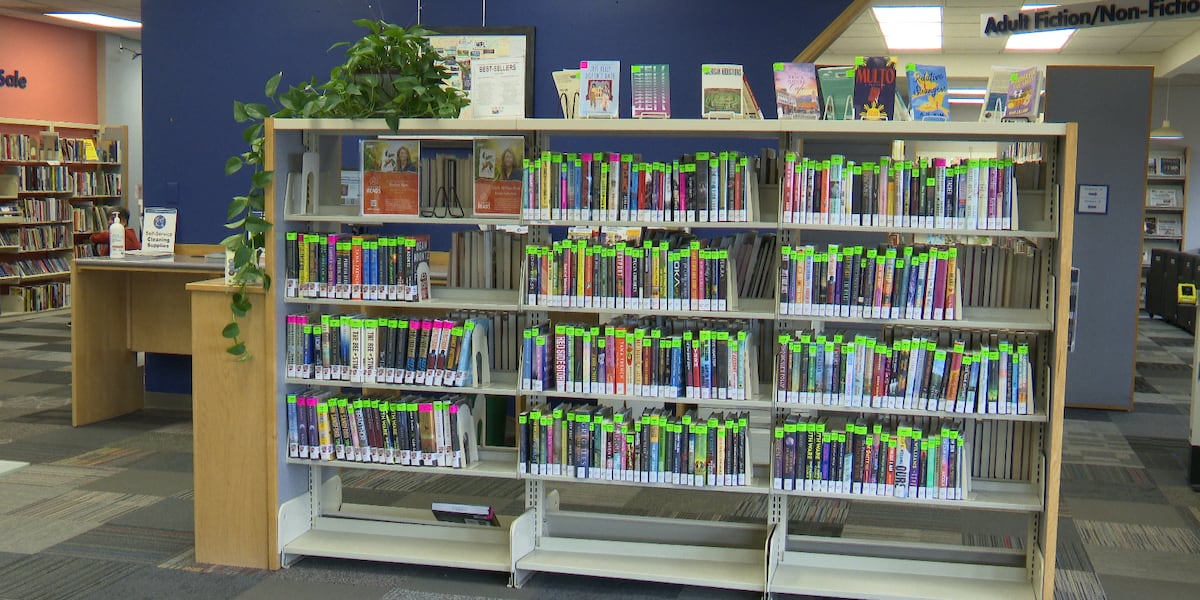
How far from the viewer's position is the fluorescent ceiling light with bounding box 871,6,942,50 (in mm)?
10625

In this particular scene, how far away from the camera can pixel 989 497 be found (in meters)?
3.62

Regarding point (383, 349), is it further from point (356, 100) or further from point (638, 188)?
point (638, 188)

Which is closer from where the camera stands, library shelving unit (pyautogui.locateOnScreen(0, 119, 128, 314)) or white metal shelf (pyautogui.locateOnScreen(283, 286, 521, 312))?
white metal shelf (pyautogui.locateOnScreen(283, 286, 521, 312))

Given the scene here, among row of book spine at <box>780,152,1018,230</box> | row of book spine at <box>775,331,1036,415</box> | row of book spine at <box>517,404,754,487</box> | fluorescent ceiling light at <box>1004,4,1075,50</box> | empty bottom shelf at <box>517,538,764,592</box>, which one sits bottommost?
empty bottom shelf at <box>517,538,764,592</box>

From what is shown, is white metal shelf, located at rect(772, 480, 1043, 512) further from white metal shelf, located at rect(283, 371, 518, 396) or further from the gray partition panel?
the gray partition panel

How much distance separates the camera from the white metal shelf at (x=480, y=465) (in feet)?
12.8

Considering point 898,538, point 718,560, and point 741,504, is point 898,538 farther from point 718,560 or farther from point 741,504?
point 718,560

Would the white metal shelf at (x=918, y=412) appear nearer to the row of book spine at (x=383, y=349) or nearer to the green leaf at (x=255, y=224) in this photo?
the row of book spine at (x=383, y=349)

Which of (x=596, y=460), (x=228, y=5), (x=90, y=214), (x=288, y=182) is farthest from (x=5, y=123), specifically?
(x=596, y=460)

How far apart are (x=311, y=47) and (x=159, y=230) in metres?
1.42

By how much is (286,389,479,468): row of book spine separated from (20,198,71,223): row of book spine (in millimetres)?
8845

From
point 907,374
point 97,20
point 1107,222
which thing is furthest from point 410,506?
point 97,20

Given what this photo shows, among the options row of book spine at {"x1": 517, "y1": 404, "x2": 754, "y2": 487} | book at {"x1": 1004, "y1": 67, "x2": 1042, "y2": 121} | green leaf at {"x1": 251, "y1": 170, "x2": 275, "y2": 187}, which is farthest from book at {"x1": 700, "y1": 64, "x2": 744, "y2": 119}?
green leaf at {"x1": 251, "y1": 170, "x2": 275, "y2": 187}

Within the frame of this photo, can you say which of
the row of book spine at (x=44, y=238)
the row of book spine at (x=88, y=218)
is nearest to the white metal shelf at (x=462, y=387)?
the row of book spine at (x=44, y=238)
